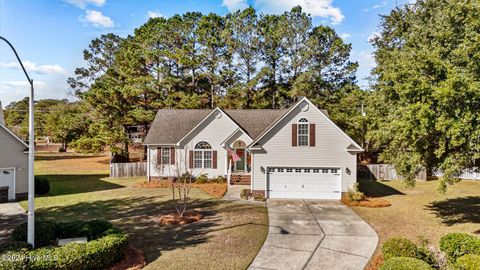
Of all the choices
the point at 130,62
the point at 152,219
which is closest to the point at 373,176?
the point at 152,219

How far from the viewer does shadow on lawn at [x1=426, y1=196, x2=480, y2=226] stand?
1529 centimetres

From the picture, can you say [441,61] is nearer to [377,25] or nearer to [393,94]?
[393,94]

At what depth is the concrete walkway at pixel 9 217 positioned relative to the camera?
42.5 feet

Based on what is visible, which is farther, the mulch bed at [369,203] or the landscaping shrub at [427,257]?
the mulch bed at [369,203]

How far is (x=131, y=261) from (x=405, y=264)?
8.17 metres

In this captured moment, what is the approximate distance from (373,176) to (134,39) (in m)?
36.0

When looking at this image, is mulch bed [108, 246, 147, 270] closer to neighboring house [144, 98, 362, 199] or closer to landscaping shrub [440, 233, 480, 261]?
neighboring house [144, 98, 362, 199]

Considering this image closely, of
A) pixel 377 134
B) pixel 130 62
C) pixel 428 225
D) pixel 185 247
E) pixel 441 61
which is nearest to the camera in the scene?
pixel 185 247

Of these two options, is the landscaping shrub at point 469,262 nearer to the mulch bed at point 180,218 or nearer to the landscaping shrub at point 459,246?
the landscaping shrub at point 459,246

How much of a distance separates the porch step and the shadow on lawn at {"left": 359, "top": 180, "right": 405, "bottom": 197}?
879cm

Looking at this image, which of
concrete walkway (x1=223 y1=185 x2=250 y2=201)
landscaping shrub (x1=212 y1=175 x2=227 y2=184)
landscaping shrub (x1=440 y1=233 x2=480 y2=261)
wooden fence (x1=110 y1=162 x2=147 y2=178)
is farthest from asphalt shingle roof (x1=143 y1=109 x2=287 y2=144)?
landscaping shrub (x1=440 y1=233 x2=480 y2=261)

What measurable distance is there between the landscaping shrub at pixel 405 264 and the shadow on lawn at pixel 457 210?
806 centimetres

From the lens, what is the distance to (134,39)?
143ft

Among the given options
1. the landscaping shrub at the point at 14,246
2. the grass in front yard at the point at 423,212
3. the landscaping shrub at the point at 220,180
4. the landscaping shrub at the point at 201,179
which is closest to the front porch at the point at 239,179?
the landscaping shrub at the point at 220,180
